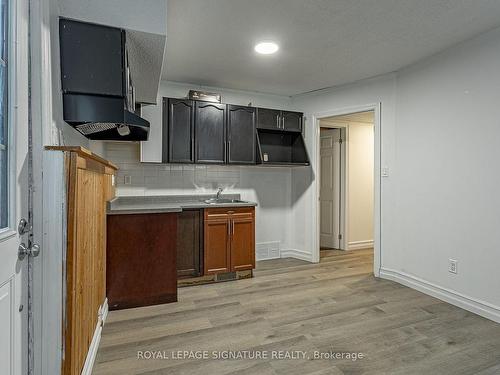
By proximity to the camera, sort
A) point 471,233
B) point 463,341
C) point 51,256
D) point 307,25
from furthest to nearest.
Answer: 1. point 471,233
2. point 307,25
3. point 463,341
4. point 51,256

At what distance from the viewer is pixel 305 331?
232 cm

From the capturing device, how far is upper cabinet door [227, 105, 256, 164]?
386 centimetres

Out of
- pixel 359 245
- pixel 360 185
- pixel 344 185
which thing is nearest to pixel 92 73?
pixel 344 185

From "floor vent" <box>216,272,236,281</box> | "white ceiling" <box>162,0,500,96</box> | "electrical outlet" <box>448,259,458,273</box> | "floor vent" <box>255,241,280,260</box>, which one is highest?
"white ceiling" <box>162,0,500,96</box>

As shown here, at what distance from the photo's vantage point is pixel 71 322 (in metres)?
1.38

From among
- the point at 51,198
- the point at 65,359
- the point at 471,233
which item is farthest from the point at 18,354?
the point at 471,233

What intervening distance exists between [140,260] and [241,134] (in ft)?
6.69

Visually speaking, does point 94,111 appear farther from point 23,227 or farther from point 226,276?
point 226,276

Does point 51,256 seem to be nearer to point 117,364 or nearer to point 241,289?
point 117,364

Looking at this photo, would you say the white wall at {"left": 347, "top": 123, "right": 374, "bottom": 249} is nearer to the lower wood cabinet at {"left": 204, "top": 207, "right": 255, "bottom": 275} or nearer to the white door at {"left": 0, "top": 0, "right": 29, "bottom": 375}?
the lower wood cabinet at {"left": 204, "top": 207, "right": 255, "bottom": 275}

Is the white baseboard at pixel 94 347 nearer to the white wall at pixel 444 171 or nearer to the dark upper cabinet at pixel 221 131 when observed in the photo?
the dark upper cabinet at pixel 221 131

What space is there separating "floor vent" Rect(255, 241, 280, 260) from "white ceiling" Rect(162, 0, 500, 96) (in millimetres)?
2398

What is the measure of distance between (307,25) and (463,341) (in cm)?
273

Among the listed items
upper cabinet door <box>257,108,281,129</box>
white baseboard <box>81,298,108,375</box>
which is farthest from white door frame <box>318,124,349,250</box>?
white baseboard <box>81,298,108,375</box>
